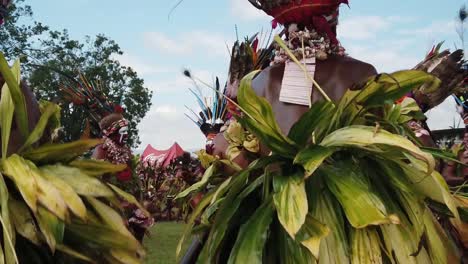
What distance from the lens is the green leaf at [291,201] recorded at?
7.65ft

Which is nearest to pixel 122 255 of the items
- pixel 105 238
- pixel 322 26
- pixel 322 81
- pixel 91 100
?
pixel 105 238

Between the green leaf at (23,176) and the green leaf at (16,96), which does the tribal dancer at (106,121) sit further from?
the green leaf at (23,176)

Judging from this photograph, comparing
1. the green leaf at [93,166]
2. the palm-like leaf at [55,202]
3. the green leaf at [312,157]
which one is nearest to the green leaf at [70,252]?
the palm-like leaf at [55,202]

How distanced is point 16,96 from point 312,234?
112 cm

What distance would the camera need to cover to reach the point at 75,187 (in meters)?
2.41

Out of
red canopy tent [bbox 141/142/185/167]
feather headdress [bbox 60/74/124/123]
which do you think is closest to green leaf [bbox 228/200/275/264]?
→ feather headdress [bbox 60/74/124/123]

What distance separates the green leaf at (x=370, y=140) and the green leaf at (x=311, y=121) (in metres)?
0.07

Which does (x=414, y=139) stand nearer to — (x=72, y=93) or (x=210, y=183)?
(x=210, y=183)

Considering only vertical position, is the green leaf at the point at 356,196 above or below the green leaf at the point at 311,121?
below

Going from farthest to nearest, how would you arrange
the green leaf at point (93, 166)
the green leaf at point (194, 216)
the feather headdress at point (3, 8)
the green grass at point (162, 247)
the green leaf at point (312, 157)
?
the green grass at point (162, 247)
the feather headdress at point (3, 8)
the green leaf at point (194, 216)
the green leaf at point (93, 166)
the green leaf at point (312, 157)

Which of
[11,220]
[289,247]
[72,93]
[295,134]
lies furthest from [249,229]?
[72,93]

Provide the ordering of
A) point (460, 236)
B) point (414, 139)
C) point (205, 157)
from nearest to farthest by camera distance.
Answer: point (414, 139) → point (460, 236) → point (205, 157)

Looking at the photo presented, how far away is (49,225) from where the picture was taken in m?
2.27

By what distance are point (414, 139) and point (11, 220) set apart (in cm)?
149
